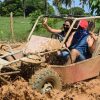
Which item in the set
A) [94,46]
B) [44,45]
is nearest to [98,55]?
[94,46]

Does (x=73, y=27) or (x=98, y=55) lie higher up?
(x=73, y=27)

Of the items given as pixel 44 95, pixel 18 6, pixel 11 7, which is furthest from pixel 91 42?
pixel 18 6

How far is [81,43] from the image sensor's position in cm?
804

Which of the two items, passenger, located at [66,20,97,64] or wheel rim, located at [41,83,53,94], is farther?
→ passenger, located at [66,20,97,64]

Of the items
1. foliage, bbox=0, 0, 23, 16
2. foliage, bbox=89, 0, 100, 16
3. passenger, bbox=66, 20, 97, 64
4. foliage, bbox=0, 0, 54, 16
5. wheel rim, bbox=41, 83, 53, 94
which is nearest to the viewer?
wheel rim, bbox=41, 83, 53, 94

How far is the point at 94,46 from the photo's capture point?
8.23 meters

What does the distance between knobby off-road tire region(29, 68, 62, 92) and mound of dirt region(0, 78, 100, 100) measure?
0.42ft

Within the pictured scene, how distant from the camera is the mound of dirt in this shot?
667 cm

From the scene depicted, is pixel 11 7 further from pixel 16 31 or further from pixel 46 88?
pixel 46 88

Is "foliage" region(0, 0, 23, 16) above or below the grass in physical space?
below

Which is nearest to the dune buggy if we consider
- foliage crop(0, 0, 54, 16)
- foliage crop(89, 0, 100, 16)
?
foliage crop(89, 0, 100, 16)

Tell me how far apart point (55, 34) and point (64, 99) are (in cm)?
182

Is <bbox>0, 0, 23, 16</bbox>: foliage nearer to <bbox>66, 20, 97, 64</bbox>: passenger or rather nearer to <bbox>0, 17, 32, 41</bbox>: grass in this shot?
<bbox>0, 17, 32, 41</bbox>: grass

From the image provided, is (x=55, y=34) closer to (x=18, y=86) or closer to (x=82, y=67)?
(x=82, y=67)
